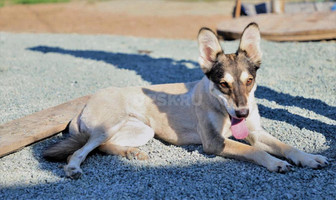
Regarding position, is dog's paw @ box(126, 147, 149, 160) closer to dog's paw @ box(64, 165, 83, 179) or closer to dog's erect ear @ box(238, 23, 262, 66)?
dog's paw @ box(64, 165, 83, 179)

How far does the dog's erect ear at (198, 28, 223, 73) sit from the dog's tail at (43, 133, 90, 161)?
1.85 m

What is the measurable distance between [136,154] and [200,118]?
0.97 meters

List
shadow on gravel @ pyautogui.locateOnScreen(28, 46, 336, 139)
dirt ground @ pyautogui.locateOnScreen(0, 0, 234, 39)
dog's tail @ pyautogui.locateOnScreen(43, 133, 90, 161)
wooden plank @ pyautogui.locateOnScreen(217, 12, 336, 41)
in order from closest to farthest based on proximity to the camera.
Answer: dog's tail @ pyautogui.locateOnScreen(43, 133, 90, 161), shadow on gravel @ pyautogui.locateOnScreen(28, 46, 336, 139), wooden plank @ pyautogui.locateOnScreen(217, 12, 336, 41), dirt ground @ pyautogui.locateOnScreen(0, 0, 234, 39)

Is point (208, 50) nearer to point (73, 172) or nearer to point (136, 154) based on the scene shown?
point (136, 154)

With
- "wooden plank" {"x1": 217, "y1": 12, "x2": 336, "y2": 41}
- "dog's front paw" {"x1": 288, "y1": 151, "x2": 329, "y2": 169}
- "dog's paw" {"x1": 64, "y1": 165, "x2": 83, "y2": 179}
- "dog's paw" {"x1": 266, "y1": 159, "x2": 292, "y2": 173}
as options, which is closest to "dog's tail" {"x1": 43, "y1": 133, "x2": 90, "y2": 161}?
"dog's paw" {"x1": 64, "y1": 165, "x2": 83, "y2": 179}

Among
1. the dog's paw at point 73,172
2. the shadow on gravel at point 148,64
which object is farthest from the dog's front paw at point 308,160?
the shadow on gravel at point 148,64

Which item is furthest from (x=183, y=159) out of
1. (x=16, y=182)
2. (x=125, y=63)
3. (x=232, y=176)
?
(x=125, y=63)

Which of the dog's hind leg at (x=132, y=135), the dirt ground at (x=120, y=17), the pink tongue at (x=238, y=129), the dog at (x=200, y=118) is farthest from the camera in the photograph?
the dirt ground at (x=120, y=17)

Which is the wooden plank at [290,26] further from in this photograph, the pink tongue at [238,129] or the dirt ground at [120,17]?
the pink tongue at [238,129]

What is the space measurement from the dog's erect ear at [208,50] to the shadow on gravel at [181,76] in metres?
1.81

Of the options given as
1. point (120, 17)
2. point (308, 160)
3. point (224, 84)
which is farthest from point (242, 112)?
point (120, 17)

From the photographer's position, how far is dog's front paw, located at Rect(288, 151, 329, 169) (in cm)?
434

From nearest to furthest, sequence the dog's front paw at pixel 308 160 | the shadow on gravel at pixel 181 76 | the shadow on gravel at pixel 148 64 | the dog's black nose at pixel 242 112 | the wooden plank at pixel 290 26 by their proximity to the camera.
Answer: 1. the dog's black nose at pixel 242 112
2. the dog's front paw at pixel 308 160
3. the shadow on gravel at pixel 181 76
4. the shadow on gravel at pixel 148 64
5. the wooden plank at pixel 290 26

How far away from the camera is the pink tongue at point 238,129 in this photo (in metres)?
4.66
